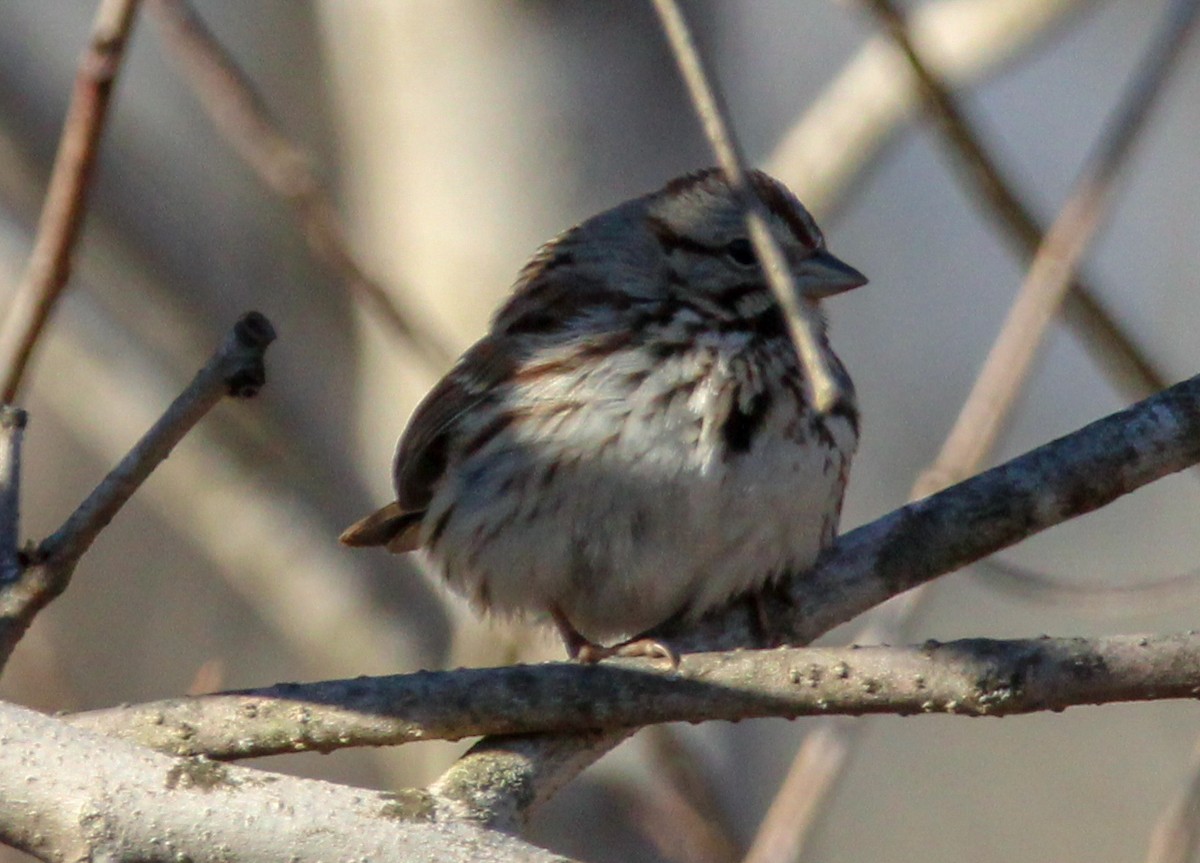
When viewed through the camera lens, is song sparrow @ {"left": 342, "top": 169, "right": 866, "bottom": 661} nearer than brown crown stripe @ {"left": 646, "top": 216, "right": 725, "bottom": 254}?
Yes

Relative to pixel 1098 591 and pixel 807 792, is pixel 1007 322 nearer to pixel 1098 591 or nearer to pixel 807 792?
pixel 807 792

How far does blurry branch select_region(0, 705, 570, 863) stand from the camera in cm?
181

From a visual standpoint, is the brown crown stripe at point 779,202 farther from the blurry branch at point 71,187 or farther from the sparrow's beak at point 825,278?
the blurry branch at point 71,187

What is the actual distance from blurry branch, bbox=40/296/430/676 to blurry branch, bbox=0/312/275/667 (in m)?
1.99

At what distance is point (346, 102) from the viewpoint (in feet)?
14.8

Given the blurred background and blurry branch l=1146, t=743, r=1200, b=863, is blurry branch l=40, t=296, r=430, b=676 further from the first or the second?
blurry branch l=1146, t=743, r=1200, b=863

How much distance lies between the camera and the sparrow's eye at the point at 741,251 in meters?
3.36

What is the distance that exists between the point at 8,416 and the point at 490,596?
117 centimetres

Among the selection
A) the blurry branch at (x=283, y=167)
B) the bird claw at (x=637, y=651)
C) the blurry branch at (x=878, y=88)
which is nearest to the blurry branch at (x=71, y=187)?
the blurry branch at (x=283, y=167)

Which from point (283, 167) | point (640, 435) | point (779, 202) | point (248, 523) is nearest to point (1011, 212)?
point (779, 202)

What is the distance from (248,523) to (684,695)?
6.91ft

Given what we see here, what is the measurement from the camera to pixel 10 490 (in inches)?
88.1

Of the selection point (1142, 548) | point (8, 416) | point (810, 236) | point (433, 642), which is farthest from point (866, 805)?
point (8, 416)

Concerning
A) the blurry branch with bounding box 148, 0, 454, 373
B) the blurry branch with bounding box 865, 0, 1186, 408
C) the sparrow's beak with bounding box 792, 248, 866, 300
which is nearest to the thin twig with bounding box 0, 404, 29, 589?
the blurry branch with bounding box 148, 0, 454, 373
